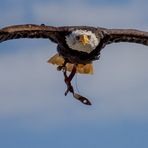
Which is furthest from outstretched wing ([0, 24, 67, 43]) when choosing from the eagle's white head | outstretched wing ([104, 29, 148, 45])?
outstretched wing ([104, 29, 148, 45])

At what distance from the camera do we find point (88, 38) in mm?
98500

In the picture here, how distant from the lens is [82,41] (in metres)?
98.3

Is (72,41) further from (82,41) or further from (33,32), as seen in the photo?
(33,32)

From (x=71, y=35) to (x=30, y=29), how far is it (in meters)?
1.74

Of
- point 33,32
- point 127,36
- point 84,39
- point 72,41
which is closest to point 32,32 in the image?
point 33,32

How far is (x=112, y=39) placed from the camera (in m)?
100

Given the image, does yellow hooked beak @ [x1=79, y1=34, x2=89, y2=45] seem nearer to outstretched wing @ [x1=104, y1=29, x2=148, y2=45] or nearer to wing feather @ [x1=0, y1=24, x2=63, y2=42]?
wing feather @ [x1=0, y1=24, x2=63, y2=42]

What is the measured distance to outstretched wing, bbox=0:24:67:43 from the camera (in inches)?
3893

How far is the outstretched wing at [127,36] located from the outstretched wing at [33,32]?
7.04 ft

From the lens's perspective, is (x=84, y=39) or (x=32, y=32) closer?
(x=84, y=39)

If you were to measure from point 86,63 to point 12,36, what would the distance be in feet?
10.2

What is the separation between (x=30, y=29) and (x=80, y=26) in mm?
1989

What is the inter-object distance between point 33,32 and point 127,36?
4.18m

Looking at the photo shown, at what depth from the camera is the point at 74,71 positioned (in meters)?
99.8
